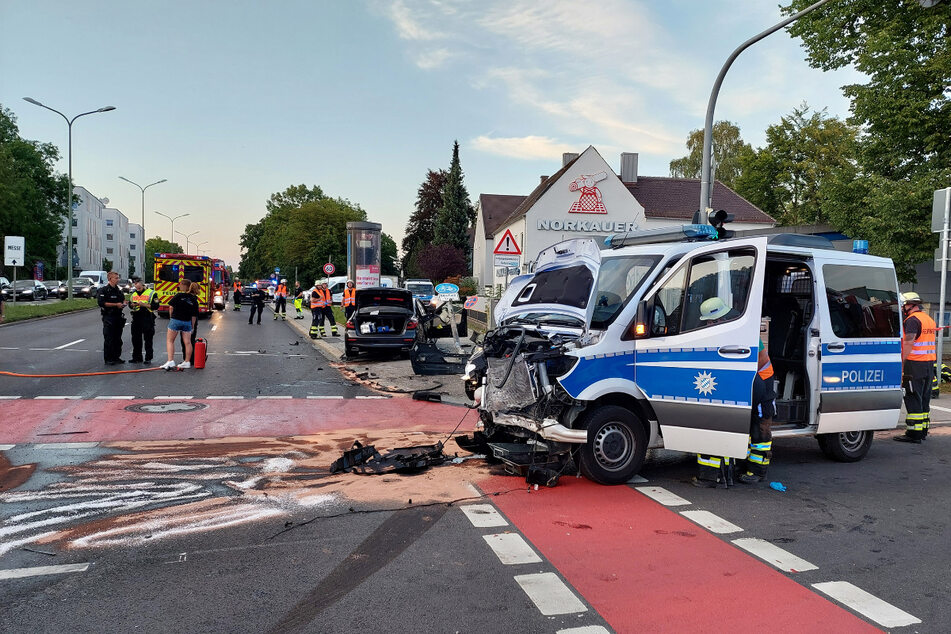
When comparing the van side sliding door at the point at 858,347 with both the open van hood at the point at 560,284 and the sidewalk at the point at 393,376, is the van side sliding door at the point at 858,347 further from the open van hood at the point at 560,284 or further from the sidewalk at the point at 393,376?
the sidewalk at the point at 393,376

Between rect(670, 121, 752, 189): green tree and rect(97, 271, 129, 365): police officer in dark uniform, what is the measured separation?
54129 millimetres

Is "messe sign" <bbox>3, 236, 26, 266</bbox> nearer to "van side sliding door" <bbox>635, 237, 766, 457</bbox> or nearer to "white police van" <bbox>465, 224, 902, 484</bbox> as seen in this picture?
"white police van" <bbox>465, 224, 902, 484</bbox>

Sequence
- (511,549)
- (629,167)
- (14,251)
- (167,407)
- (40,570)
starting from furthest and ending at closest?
(629,167) → (14,251) → (167,407) → (511,549) → (40,570)

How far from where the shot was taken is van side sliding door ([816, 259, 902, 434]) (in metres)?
6.94

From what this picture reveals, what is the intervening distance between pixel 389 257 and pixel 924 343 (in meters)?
91.0

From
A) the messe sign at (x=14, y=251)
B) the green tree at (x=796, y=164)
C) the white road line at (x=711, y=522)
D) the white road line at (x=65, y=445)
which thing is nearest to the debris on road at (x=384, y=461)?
the white road line at (x=711, y=522)

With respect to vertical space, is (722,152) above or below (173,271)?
above

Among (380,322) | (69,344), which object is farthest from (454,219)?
(380,322)

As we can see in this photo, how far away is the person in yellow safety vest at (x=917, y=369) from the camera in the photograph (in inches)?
353

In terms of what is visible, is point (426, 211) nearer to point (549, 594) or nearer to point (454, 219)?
point (454, 219)

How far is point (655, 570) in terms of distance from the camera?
4.46 metres

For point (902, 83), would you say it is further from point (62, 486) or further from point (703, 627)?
point (62, 486)

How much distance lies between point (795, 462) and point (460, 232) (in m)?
63.3

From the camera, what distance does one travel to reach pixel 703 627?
12.1ft
